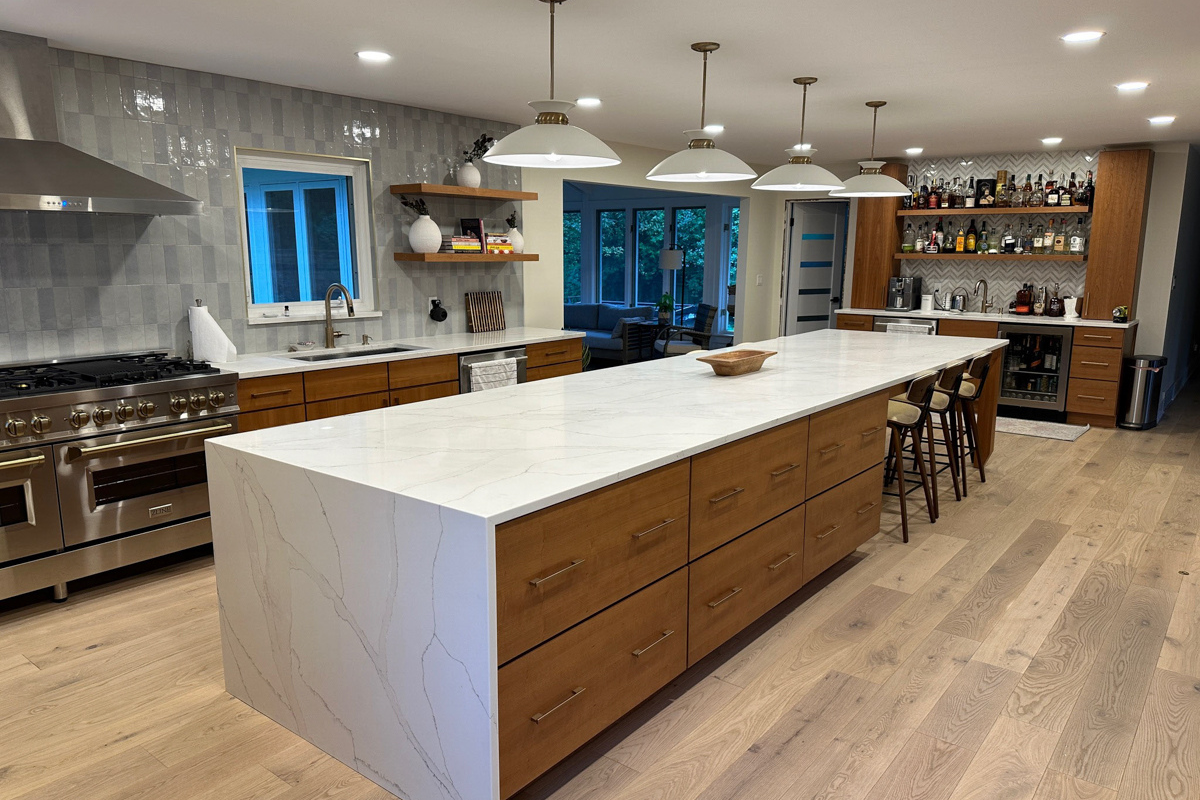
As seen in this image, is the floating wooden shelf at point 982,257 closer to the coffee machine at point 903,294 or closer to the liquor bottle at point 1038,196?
the coffee machine at point 903,294

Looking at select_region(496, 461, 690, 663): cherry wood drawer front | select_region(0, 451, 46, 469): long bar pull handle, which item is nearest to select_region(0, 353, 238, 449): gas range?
select_region(0, 451, 46, 469): long bar pull handle

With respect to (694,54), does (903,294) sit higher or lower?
lower

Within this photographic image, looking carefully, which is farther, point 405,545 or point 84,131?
point 84,131

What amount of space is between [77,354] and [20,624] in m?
1.33

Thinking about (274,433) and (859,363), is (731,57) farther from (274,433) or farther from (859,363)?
(274,433)

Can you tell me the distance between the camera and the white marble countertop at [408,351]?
3.97 metres

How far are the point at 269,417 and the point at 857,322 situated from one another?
5834 mm

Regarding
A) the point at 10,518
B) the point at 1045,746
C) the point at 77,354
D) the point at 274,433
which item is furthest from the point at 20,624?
the point at 1045,746

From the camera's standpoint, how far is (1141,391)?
653 cm

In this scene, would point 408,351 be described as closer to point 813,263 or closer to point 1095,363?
point 1095,363

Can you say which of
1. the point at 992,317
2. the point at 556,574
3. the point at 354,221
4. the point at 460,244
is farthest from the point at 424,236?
the point at 992,317

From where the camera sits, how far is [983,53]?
3713 mm

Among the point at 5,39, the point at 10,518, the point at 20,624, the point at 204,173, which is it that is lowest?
the point at 20,624

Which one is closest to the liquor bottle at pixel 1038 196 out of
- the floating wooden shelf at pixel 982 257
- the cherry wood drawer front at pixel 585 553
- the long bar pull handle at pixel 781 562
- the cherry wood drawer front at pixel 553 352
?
the floating wooden shelf at pixel 982 257
